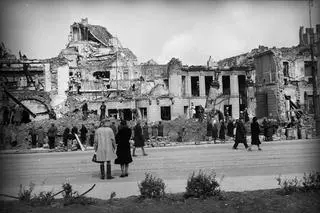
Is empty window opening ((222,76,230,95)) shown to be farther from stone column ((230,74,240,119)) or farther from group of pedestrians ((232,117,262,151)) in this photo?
group of pedestrians ((232,117,262,151))

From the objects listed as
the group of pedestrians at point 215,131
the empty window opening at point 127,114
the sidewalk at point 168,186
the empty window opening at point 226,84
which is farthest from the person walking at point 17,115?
the empty window opening at point 226,84

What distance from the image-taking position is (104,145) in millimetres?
9094

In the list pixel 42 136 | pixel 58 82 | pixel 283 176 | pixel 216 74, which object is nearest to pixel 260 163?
pixel 283 176

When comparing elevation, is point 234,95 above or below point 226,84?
below

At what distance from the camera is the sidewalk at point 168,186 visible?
692 centimetres

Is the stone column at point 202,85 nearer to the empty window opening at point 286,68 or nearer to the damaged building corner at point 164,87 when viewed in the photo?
the damaged building corner at point 164,87

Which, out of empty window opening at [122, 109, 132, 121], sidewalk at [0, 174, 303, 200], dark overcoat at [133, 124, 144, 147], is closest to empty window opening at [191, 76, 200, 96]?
empty window opening at [122, 109, 132, 121]

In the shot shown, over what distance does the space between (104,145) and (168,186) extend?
2538mm

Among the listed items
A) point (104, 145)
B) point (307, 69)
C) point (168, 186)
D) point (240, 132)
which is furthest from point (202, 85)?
point (168, 186)

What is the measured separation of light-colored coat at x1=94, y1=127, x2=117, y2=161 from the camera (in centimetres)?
898

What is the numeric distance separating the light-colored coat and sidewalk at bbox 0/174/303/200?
0.95 meters

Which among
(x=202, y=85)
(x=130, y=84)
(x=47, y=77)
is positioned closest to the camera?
(x=47, y=77)

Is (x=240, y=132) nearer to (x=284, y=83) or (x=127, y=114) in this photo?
(x=284, y=83)

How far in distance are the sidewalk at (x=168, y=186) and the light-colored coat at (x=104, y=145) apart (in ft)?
3.12
